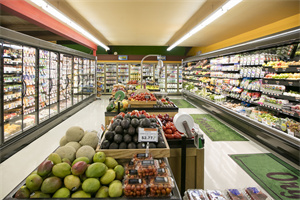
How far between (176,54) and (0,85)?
1414 centimetres

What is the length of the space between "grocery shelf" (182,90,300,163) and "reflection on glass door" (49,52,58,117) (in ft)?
19.3

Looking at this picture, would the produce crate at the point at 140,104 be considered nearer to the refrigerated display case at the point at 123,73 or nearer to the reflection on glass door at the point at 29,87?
the reflection on glass door at the point at 29,87

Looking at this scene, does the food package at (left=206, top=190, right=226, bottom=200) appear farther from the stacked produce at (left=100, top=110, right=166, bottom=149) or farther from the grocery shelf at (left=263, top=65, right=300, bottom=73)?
the grocery shelf at (left=263, top=65, right=300, bottom=73)

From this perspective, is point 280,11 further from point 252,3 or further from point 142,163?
point 142,163

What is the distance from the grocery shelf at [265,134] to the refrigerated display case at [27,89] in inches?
223

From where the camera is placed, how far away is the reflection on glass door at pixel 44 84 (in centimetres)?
595

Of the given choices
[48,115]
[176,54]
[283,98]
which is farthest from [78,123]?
[176,54]

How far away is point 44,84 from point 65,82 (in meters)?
1.87

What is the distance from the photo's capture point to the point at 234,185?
10.6 feet

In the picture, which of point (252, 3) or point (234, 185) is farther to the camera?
point (252, 3)

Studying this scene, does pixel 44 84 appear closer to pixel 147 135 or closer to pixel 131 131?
pixel 131 131

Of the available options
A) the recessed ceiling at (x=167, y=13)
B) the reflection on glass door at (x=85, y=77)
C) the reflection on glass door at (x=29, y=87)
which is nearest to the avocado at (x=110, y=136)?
the reflection on glass door at (x=29, y=87)

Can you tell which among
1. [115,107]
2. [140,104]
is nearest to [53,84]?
[115,107]

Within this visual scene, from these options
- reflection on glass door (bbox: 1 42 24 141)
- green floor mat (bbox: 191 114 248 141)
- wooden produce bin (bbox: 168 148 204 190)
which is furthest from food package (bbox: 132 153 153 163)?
green floor mat (bbox: 191 114 248 141)
